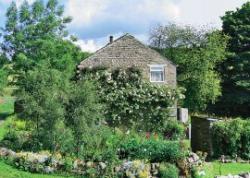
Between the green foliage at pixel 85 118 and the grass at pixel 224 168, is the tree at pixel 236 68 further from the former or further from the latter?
the green foliage at pixel 85 118

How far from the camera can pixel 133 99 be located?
158 feet

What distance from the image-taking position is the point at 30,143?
3045cm

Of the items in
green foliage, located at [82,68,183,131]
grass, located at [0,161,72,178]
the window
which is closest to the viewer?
grass, located at [0,161,72,178]

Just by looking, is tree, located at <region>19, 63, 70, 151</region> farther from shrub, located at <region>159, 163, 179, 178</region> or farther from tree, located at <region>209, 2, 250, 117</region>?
tree, located at <region>209, 2, 250, 117</region>

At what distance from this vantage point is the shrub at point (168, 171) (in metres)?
26.7

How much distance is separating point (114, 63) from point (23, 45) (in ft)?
47.7

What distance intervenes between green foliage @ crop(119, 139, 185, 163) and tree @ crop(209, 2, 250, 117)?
34457mm

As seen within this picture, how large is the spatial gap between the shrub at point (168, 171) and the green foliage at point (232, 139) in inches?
295

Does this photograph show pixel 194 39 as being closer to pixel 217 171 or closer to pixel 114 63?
pixel 114 63

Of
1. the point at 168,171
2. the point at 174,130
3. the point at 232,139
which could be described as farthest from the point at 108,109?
the point at 168,171

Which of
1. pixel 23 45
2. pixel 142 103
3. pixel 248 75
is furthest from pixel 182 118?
pixel 23 45

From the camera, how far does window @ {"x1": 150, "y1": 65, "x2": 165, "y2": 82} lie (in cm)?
5425

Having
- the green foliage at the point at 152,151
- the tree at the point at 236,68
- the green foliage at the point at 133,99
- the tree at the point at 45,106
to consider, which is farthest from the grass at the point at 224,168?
the tree at the point at 236,68

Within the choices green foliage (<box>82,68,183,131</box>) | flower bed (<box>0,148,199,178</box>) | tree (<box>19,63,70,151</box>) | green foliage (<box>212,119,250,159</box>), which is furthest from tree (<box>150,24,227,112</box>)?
flower bed (<box>0,148,199,178</box>)
